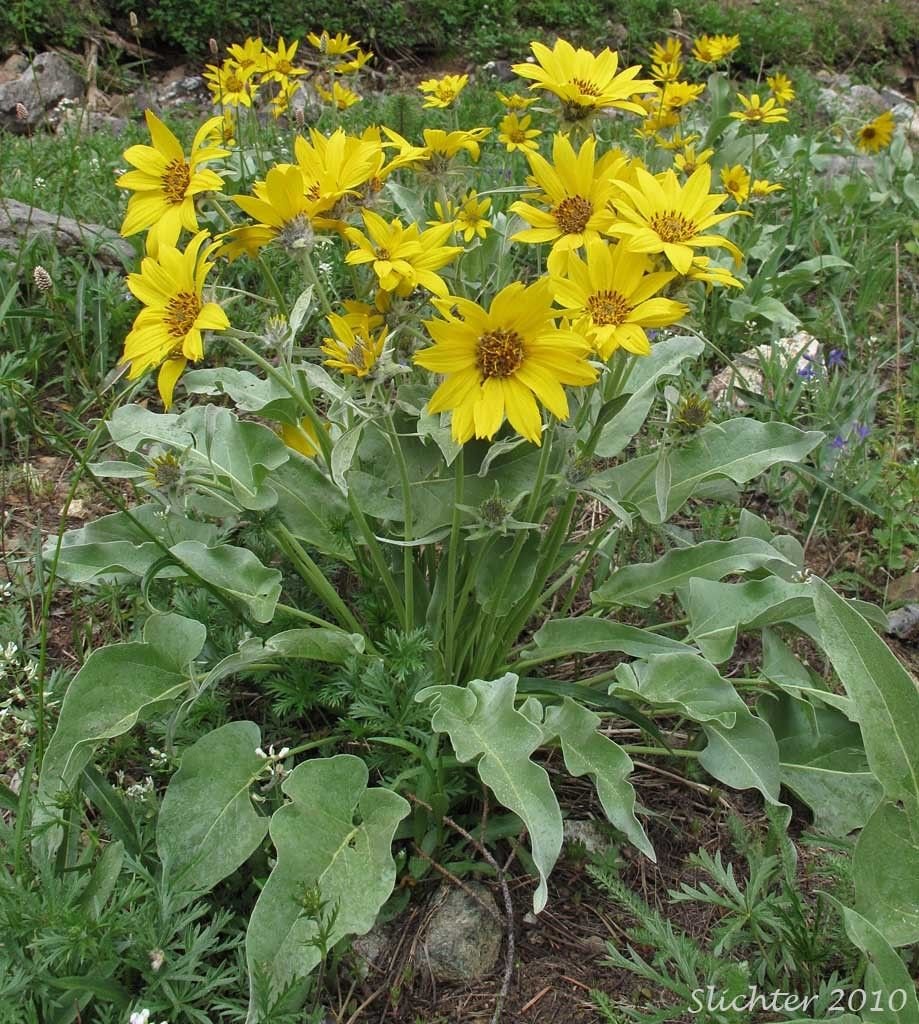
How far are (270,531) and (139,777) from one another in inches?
20.0

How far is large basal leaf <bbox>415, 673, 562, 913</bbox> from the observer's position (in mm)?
1283

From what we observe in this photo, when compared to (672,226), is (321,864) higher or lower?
lower

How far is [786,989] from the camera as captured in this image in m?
1.37

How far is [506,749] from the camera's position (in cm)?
137

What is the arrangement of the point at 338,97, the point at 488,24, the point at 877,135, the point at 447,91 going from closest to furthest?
1. the point at 447,91
2. the point at 338,97
3. the point at 877,135
4. the point at 488,24

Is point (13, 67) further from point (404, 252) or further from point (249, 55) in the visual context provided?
point (404, 252)

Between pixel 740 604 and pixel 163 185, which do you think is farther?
pixel 740 604

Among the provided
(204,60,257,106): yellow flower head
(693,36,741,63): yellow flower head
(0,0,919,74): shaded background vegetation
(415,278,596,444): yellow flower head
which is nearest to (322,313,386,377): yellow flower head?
(415,278,596,444): yellow flower head

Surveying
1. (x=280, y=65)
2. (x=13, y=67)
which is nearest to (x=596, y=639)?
(x=280, y=65)

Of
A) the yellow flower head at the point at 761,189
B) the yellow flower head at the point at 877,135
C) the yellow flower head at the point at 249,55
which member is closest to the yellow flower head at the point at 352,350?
the yellow flower head at the point at 249,55

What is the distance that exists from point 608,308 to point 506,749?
68 cm

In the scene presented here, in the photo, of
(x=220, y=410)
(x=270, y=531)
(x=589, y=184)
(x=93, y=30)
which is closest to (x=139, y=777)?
(x=270, y=531)

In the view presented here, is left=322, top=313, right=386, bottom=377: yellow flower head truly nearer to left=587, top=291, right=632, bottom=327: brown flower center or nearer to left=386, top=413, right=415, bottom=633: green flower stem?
left=386, top=413, right=415, bottom=633: green flower stem

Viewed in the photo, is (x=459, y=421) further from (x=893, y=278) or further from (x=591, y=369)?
(x=893, y=278)
